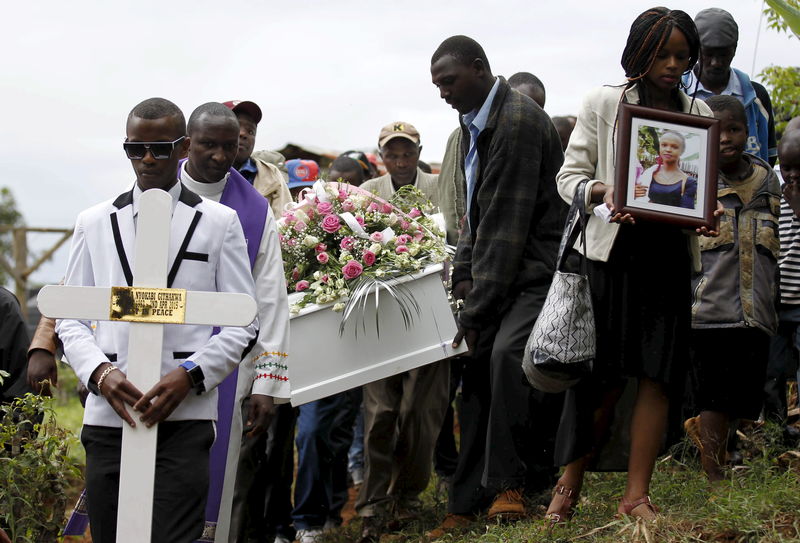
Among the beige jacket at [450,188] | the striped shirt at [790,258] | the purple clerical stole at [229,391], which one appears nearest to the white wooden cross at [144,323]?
the purple clerical stole at [229,391]

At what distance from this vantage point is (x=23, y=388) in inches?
226

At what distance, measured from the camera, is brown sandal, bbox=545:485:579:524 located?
5070mm

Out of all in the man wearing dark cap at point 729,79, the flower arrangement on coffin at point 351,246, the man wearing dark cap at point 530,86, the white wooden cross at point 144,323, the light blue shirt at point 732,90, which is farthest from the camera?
the man wearing dark cap at point 530,86

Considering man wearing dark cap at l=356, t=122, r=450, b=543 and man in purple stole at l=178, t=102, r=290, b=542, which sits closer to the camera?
man in purple stole at l=178, t=102, r=290, b=542

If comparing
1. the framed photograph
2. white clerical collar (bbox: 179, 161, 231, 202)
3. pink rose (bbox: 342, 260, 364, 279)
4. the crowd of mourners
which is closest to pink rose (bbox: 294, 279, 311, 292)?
pink rose (bbox: 342, 260, 364, 279)

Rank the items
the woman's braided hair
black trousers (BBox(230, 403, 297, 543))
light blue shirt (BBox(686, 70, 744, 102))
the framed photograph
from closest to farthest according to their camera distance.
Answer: the framed photograph < the woman's braided hair < black trousers (BBox(230, 403, 297, 543)) < light blue shirt (BBox(686, 70, 744, 102))

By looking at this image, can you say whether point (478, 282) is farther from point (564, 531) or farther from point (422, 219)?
point (564, 531)

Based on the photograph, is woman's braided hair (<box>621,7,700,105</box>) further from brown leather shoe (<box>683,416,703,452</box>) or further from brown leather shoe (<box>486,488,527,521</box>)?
brown leather shoe (<box>683,416,703,452</box>)

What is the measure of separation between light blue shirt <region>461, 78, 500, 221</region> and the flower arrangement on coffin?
0.45 m

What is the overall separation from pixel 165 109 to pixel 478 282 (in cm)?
198

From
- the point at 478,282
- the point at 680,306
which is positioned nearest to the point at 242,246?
the point at 478,282

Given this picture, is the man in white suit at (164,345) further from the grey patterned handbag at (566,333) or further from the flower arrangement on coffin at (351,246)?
the flower arrangement on coffin at (351,246)

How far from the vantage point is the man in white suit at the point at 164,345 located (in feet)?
13.6

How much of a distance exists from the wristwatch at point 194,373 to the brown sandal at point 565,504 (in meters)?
1.81
